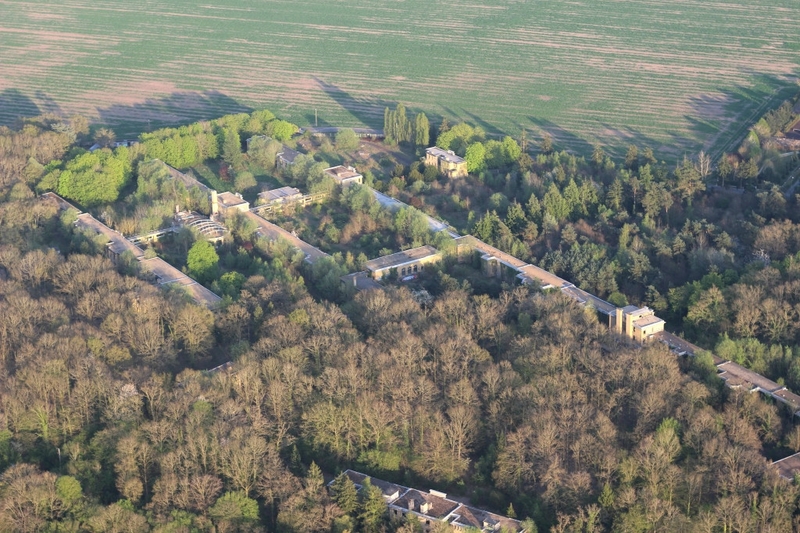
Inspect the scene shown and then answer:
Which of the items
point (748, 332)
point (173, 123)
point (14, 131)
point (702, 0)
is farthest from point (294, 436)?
point (702, 0)

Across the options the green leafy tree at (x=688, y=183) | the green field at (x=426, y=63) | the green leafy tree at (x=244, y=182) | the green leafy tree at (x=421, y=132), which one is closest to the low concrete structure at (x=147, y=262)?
the green leafy tree at (x=244, y=182)

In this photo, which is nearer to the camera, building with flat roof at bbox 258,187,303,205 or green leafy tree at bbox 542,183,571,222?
green leafy tree at bbox 542,183,571,222

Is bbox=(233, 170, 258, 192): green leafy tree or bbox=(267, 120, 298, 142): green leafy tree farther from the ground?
bbox=(267, 120, 298, 142): green leafy tree

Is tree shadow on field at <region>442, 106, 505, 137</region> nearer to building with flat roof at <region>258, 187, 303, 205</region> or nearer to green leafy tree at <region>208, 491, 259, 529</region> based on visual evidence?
building with flat roof at <region>258, 187, 303, 205</region>

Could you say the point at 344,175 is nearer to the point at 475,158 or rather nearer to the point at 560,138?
Answer: the point at 475,158

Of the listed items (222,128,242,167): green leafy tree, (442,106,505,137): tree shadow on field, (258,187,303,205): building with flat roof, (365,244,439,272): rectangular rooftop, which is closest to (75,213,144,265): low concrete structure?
(258,187,303,205): building with flat roof

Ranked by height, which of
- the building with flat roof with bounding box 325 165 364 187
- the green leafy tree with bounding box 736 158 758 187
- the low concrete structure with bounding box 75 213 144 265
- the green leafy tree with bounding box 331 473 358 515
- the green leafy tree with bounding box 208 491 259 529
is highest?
the green leafy tree with bounding box 736 158 758 187

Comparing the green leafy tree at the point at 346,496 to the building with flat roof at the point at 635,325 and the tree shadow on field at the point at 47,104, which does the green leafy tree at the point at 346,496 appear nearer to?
the building with flat roof at the point at 635,325
